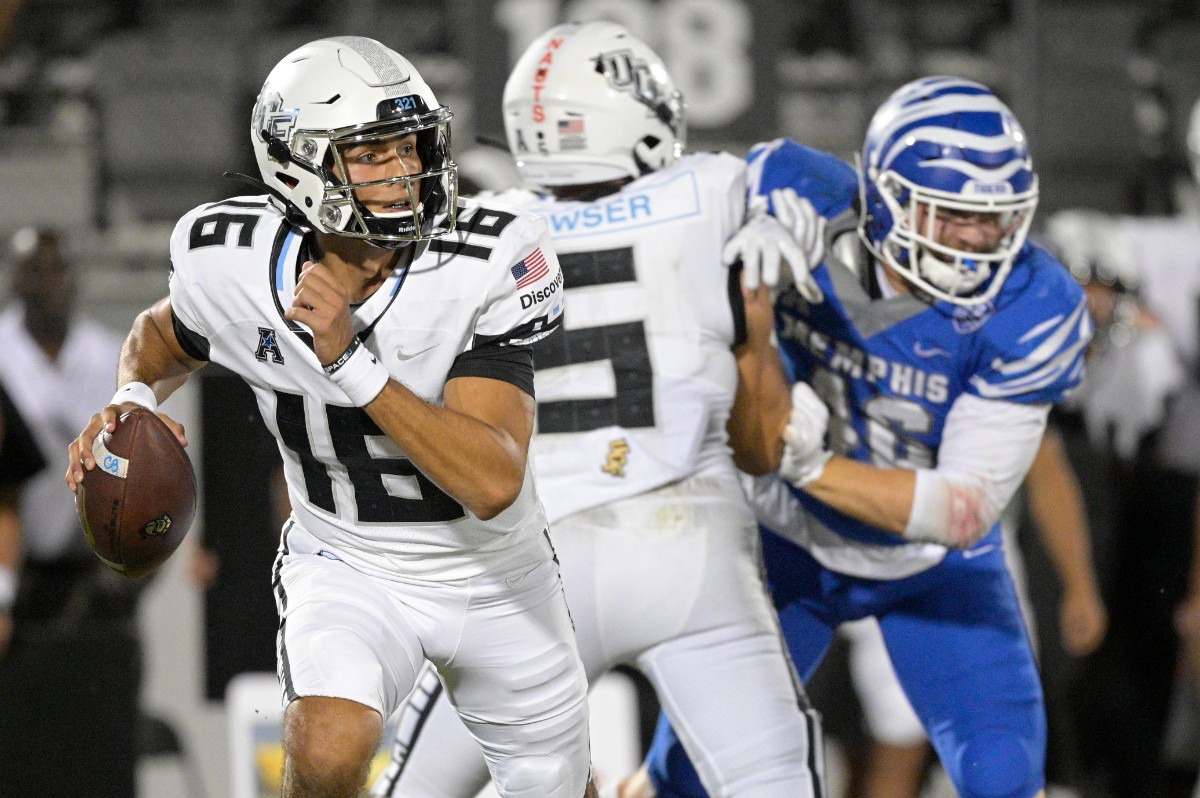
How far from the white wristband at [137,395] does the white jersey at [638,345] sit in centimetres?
72

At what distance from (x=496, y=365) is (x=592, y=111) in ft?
2.45

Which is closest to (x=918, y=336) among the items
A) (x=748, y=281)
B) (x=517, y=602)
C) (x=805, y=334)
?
(x=805, y=334)

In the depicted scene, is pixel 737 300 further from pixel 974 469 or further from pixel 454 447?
pixel 454 447

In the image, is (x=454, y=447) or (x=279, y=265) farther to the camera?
→ (x=279, y=265)

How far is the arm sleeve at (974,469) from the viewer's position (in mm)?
3178

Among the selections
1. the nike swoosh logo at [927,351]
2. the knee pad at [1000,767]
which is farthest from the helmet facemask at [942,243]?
→ the knee pad at [1000,767]

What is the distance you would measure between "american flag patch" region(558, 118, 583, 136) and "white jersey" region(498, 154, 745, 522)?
18 centimetres

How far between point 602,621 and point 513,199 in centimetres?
86

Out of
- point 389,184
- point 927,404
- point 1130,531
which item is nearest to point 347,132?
point 389,184

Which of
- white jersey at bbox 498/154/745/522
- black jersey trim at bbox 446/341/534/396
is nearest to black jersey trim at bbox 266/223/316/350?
black jersey trim at bbox 446/341/534/396

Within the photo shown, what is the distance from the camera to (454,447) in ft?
7.91

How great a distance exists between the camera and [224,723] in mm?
4551

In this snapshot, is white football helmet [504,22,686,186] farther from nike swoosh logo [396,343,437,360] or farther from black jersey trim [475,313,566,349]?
nike swoosh logo [396,343,437,360]

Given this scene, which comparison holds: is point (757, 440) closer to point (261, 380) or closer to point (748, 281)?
point (748, 281)
